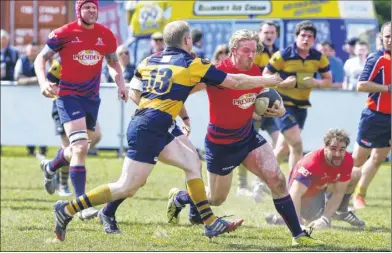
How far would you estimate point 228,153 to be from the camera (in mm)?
10070

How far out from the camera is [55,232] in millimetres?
9766

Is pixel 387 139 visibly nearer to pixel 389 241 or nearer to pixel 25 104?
pixel 389 241

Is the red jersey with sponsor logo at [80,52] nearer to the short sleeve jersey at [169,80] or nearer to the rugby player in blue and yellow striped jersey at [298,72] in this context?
the short sleeve jersey at [169,80]

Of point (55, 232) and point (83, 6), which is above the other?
point (83, 6)

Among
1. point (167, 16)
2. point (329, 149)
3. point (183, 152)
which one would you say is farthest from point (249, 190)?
point (167, 16)

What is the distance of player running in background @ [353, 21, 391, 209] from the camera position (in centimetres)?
1225

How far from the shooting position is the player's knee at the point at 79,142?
11.4 metres

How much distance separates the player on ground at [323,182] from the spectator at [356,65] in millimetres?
8274

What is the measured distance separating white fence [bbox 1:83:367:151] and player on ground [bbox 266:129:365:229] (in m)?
7.22

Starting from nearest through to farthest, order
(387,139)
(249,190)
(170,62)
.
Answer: (170,62)
(387,139)
(249,190)

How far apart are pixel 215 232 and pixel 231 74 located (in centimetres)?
135

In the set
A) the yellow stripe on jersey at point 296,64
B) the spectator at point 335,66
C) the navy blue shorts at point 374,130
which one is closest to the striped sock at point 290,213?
the navy blue shorts at point 374,130

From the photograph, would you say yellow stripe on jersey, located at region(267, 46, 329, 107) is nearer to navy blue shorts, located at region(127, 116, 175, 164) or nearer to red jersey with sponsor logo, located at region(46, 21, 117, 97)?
red jersey with sponsor logo, located at region(46, 21, 117, 97)

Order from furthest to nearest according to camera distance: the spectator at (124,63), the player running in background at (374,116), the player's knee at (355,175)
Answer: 1. the spectator at (124,63)
2. the player running in background at (374,116)
3. the player's knee at (355,175)
